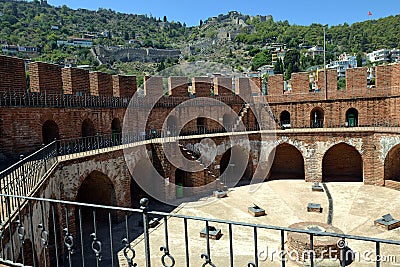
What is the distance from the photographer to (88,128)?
14.4 metres

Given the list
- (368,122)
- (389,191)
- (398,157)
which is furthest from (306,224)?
(368,122)

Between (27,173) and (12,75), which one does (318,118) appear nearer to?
(12,75)

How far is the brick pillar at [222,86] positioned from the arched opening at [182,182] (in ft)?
23.2

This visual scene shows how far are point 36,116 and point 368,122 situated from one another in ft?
61.1

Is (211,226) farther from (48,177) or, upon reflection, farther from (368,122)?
(368,122)

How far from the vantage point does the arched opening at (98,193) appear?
12711 millimetres

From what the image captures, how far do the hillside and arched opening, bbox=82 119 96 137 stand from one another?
54.2m

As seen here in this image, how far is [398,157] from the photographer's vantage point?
16703mm

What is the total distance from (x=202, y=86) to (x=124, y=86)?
568 centimetres

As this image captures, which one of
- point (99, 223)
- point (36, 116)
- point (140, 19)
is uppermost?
point (140, 19)

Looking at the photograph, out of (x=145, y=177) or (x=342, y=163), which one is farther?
(x=342, y=163)

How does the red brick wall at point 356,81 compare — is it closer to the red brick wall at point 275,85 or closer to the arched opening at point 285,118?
the red brick wall at point 275,85

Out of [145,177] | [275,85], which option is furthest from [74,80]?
[275,85]

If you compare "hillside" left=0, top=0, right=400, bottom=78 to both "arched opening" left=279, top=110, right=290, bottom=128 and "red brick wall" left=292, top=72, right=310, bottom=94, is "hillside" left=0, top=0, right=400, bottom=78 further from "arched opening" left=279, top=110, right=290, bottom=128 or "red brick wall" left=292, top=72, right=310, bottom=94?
"red brick wall" left=292, top=72, right=310, bottom=94
